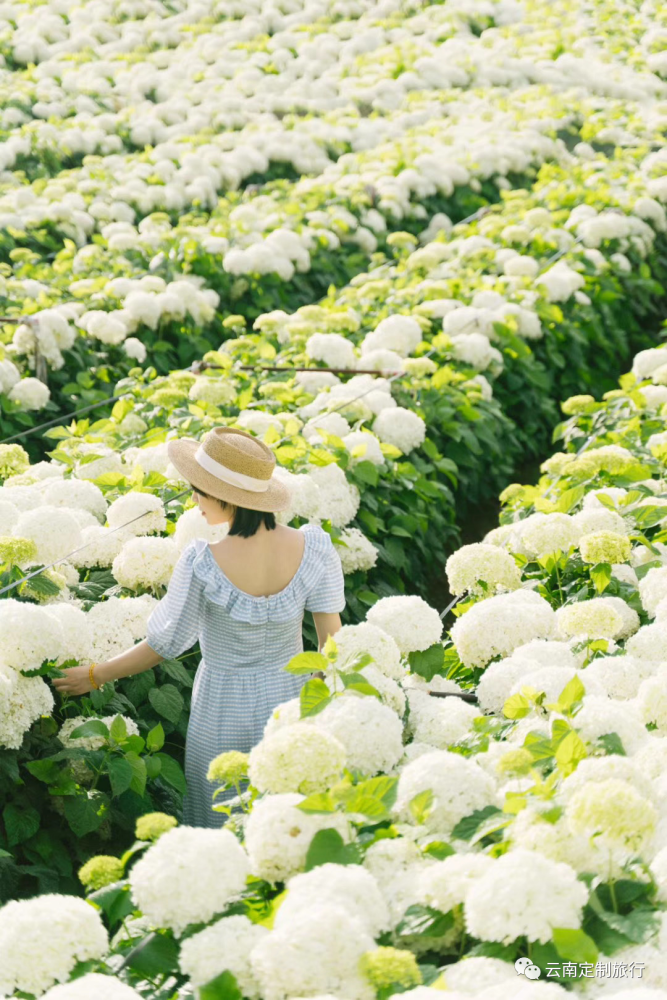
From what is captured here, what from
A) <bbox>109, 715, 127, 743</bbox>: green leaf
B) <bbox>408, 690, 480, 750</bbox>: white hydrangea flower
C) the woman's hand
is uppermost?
<bbox>408, 690, 480, 750</bbox>: white hydrangea flower

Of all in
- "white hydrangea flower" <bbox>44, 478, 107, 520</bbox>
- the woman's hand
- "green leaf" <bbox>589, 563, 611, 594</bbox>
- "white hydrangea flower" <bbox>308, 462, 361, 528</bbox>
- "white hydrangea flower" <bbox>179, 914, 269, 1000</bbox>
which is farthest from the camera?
"white hydrangea flower" <bbox>308, 462, 361, 528</bbox>

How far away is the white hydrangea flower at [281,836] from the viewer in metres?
2.00

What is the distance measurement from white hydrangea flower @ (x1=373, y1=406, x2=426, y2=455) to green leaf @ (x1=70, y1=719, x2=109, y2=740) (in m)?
2.44

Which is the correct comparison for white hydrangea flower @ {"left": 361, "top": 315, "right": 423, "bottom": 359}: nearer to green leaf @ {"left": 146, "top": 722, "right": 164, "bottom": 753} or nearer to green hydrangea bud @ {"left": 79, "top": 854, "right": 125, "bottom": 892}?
green leaf @ {"left": 146, "top": 722, "right": 164, "bottom": 753}

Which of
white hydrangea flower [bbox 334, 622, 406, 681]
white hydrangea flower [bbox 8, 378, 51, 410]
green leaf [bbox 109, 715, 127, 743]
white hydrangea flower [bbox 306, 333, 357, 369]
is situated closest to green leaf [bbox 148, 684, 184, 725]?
green leaf [bbox 109, 715, 127, 743]

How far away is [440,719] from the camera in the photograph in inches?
108

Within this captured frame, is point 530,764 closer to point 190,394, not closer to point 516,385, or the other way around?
point 190,394

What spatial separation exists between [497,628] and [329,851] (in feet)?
4.31

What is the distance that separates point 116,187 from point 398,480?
6059 mm

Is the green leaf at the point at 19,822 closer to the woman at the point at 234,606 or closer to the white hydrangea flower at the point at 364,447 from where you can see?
the woman at the point at 234,606

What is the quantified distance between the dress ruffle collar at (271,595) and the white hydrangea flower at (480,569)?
0.54 m

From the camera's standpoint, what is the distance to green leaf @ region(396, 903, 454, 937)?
192 cm

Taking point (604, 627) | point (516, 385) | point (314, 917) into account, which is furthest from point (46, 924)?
point (516, 385)

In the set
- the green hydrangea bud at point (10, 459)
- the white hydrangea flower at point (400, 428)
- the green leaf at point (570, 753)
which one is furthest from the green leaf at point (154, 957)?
the white hydrangea flower at point (400, 428)
